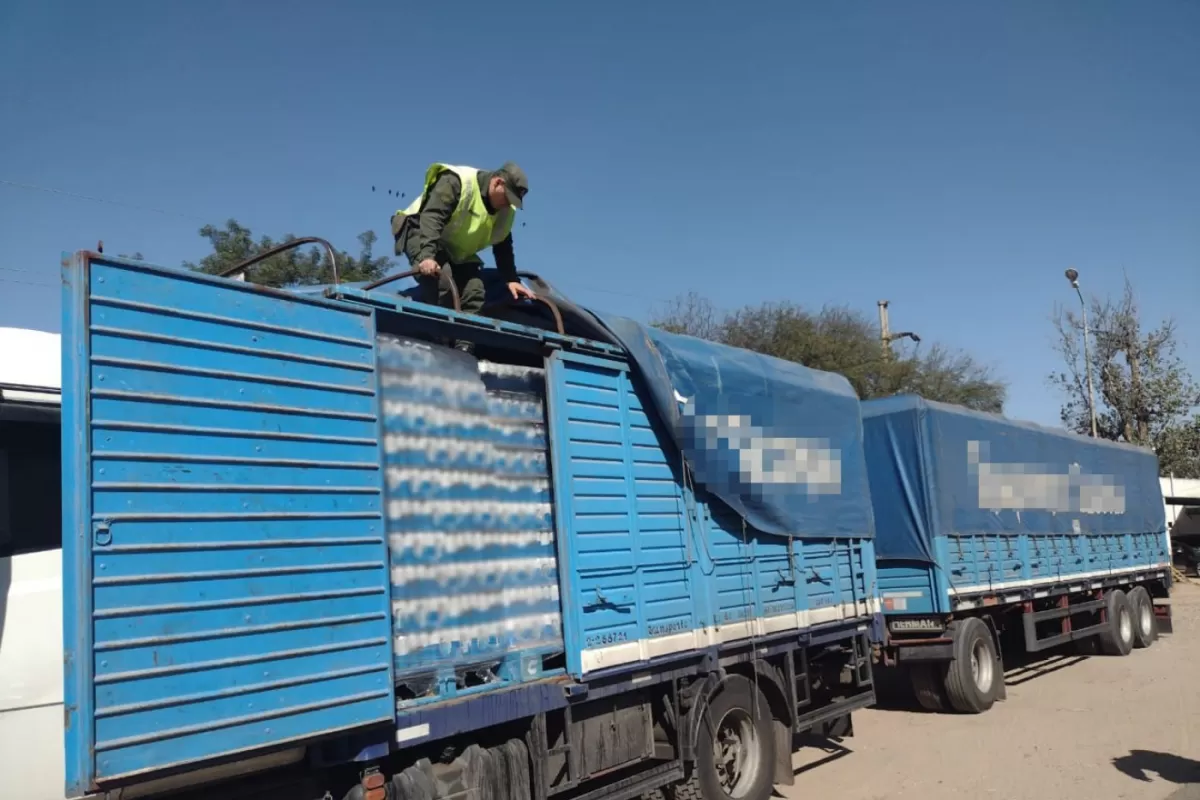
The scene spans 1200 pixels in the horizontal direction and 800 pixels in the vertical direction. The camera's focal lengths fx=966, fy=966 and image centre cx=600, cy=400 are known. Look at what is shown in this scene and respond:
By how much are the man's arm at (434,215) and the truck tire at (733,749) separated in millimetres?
3358

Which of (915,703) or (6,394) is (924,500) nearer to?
(915,703)

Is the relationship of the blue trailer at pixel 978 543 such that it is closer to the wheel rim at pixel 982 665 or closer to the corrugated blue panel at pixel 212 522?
the wheel rim at pixel 982 665

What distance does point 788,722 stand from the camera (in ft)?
23.2

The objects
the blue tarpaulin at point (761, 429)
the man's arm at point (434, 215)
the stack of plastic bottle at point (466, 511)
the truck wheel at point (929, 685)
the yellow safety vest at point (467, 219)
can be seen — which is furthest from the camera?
the truck wheel at point (929, 685)

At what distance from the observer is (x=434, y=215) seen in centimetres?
523

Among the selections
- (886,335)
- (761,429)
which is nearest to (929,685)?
(761,429)

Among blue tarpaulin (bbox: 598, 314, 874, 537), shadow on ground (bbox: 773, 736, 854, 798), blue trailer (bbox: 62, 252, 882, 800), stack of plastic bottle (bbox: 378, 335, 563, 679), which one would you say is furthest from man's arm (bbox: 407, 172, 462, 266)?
shadow on ground (bbox: 773, 736, 854, 798)

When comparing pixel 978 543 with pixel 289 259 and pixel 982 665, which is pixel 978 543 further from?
pixel 289 259

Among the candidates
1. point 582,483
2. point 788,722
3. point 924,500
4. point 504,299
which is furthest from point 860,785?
point 504,299

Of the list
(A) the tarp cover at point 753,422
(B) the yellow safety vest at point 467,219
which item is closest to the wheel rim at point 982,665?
(A) the tarp cover at point 753,422

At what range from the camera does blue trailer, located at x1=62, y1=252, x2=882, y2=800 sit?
10.8 ft

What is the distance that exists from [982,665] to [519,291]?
7493 millimetres

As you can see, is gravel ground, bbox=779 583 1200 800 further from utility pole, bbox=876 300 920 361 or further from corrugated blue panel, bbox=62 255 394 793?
utility pole, bbox=876 300 920 361

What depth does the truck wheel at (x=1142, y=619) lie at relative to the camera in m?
15.6
